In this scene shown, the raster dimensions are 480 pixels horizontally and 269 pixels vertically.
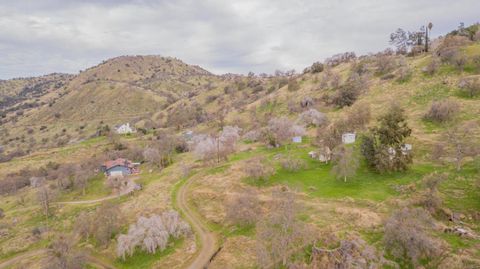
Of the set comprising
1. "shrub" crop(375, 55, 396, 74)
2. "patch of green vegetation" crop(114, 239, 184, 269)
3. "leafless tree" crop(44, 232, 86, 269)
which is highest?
"shrub" crop(375, 55, 396, 74)

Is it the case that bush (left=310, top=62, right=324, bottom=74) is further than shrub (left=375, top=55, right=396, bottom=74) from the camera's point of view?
Yes

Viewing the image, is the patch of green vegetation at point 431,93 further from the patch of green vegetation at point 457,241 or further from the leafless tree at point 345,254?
the leafless tree at point 345,254

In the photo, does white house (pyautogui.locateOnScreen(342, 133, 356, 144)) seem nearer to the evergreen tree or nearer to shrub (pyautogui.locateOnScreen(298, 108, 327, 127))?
the evergreen tree

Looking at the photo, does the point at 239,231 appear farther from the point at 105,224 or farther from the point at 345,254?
the point at 105,224

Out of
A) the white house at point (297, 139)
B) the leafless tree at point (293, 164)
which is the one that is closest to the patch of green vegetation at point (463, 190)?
the leafless tree at point (293, 164)

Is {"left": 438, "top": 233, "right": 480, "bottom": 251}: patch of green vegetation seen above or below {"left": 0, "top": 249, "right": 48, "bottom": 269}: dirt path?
above

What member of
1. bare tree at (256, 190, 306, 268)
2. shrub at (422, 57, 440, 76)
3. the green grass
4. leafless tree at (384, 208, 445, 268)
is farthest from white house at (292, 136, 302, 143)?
shrub at (422, 57, 440, 76)

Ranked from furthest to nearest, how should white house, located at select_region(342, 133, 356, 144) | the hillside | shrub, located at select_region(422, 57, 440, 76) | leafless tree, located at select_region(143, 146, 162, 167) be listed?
shrub, located at select_region(422, 57, 440, 76) < leafless tree, located at select_region(143, 146, 162, 167) < white house, located at select_region(342, 133, 356, 144) < the hillside
